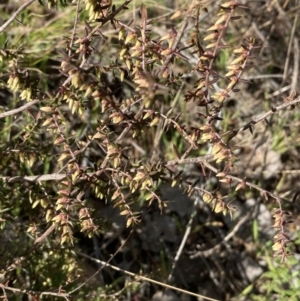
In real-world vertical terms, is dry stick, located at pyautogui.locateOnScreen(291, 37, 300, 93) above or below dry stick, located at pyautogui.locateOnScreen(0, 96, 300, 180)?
below

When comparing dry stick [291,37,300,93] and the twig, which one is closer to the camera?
the twig

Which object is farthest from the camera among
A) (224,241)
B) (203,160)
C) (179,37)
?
(224,241)

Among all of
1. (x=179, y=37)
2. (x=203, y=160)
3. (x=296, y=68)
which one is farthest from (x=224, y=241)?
(x=179, y=37)

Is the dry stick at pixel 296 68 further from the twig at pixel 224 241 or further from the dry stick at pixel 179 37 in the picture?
the dry stick at pixel 179 37

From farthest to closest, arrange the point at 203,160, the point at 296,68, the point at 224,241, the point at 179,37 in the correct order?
the point at 296,68 → the point at 224,241 → the point at 203,160 → the point at 179,37

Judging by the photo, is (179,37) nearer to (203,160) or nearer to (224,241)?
(203,160)

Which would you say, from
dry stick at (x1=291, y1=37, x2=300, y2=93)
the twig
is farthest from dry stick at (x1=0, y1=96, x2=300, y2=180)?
dry stick at (x1=291, y1=37, x2=300, y2=93)

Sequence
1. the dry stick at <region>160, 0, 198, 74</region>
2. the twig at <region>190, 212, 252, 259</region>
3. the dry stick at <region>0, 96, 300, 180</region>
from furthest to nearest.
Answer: the twig at <region>190, 212, 252, 259</region> < the dry stick at <region>0, 96, 300, 180</region> < the dry stick at <region>160, 0, 198, 74</region>

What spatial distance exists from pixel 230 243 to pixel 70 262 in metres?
1.16

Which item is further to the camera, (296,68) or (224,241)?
(296,68)

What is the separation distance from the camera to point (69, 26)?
3.52 meters

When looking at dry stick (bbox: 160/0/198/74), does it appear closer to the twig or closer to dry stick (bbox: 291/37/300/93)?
the twig

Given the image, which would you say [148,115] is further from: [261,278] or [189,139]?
[261,278]

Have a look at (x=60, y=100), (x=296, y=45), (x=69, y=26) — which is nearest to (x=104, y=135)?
(x=60, y=100)
